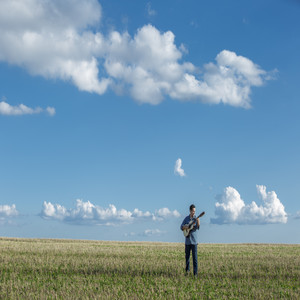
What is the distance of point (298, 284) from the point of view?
44.3 feet

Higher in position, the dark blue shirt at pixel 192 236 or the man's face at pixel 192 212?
the man's face at pixel 192 212

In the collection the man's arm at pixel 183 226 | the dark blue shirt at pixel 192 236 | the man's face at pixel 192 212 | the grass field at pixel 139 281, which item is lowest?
the grass field at pixel 139 281

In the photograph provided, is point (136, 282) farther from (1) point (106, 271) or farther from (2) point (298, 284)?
(2) point (298, 284)

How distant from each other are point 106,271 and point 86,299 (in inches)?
249

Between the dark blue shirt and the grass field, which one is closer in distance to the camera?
the grass field

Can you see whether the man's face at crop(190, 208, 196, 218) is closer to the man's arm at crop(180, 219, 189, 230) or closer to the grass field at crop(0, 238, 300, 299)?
the man's arm at crop(180, 219, 189, 230)

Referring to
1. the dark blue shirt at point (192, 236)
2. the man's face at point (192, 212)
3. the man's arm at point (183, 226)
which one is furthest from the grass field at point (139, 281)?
the man's face at point (192, 212)

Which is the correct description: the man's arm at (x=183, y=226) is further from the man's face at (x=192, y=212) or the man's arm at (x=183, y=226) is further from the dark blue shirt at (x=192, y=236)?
the man's face at (x=192, y=212)

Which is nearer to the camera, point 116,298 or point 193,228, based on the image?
point 116,298

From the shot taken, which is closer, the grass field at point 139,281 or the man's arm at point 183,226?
the grass field at point 139,281

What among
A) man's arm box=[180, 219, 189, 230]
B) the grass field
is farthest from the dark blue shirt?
the grass field

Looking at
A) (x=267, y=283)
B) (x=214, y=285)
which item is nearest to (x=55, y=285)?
(x=214, y=285)

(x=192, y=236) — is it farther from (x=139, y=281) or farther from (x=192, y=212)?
(x=139, y=281)

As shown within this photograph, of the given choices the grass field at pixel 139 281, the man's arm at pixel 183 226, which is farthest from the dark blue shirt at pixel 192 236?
the grass field at pixel 139 281
